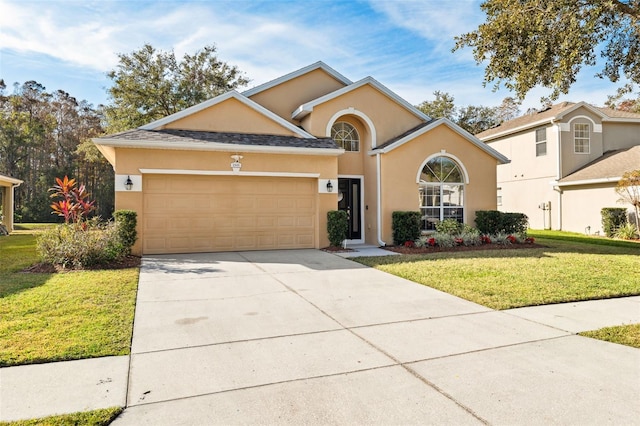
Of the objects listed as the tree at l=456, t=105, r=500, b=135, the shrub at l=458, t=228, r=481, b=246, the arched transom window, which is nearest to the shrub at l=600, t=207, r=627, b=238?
the shrub at l=458, t=228, r=481, b=246

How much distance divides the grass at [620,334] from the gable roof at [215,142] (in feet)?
30.3

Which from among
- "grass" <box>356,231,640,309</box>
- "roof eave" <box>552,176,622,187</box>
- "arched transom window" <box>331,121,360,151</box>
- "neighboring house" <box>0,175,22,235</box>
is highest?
"arched transom window" <box>331,121,360,151</box>

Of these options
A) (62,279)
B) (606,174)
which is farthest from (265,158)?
(606,174)

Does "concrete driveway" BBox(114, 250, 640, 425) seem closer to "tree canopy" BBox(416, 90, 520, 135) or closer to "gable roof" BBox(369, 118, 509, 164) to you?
"gable roof" BBox(369, 118, 509, 164)

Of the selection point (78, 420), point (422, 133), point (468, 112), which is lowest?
point (78, 420)

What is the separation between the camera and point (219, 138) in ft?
40.2

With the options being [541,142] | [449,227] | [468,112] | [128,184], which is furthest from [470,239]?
[468,112]

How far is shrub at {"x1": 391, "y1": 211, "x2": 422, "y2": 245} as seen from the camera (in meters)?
13.6

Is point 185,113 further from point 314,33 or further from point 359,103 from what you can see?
point 359,103

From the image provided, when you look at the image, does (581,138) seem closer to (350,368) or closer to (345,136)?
(345,136)

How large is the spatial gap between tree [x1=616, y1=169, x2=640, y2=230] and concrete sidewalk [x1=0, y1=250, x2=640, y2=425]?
12.3 m

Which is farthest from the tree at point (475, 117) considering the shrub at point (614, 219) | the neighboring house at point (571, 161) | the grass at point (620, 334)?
the grass at point (620, 334)

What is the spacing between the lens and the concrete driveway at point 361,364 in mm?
3074

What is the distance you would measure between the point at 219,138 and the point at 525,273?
355 inches
